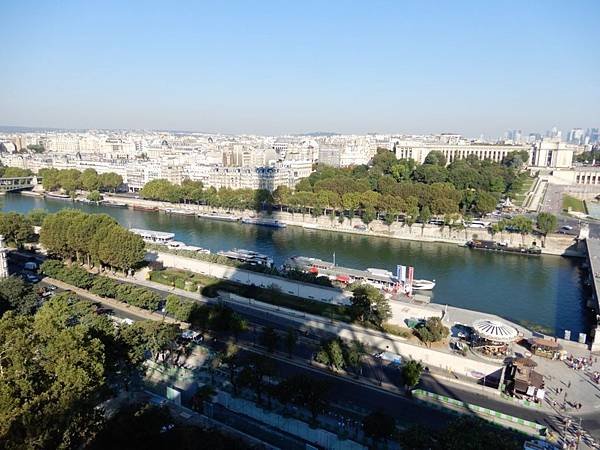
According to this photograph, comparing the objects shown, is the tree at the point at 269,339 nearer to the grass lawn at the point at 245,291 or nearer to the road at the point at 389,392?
the road at the point at 389,392

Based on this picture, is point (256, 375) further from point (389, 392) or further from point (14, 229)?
point (14, 229)

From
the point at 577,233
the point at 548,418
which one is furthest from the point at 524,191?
the point at 548,418

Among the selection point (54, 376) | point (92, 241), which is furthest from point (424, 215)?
point (54, 376)

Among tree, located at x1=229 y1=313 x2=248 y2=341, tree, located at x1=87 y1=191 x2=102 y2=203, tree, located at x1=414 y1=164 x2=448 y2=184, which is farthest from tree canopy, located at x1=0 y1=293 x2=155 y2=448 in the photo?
tree, located at x1=414 y1=164 x2=448 y2=184

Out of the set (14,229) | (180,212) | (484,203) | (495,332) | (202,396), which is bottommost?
(180,212)

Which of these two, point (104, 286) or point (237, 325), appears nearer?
point (237, 325)

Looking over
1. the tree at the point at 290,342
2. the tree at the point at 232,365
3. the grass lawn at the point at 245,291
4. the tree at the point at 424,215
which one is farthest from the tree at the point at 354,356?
the tree at the point at 424,215

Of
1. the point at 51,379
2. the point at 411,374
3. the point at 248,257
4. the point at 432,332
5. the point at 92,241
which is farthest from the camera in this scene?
the point at 248,257

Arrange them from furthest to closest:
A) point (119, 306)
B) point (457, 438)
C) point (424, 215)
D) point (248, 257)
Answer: point (424, 215), point (248, 257), point (119, 306), point (457, 438)
